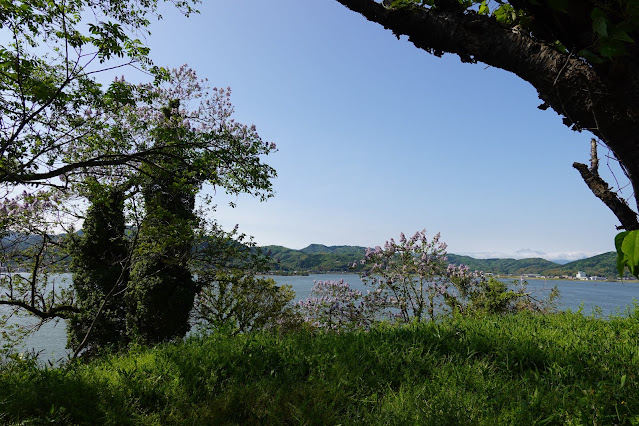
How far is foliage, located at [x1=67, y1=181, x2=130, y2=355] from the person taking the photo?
37.9 ft

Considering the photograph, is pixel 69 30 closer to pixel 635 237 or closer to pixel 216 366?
pixel 216 366

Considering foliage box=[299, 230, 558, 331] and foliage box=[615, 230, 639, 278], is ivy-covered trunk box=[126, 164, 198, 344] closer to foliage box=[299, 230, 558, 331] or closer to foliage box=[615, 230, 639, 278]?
foliage box=[299, 230, 558, 331]

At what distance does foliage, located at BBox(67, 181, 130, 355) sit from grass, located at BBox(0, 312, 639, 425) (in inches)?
333

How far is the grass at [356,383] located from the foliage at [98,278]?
8465mm

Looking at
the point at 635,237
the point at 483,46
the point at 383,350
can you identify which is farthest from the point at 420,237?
the point at 635,237

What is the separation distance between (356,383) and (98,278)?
11568 millimetres

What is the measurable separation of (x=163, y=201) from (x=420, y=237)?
8.68 m

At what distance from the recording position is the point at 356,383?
3.37m

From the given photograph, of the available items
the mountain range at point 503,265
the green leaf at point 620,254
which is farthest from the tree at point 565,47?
the mountain range at point 503,265

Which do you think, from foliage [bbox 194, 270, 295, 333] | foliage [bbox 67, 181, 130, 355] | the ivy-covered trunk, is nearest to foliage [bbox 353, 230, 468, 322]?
foliage [bbox 194, 270, 295, 333]

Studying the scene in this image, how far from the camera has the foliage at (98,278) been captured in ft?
37.9

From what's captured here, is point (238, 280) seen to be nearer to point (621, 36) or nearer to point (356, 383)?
point (356, 383)

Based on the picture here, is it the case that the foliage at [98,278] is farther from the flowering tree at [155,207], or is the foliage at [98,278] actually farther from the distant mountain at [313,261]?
the distant mountain at [313,261]

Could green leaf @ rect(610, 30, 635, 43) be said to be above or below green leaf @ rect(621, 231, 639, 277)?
above
